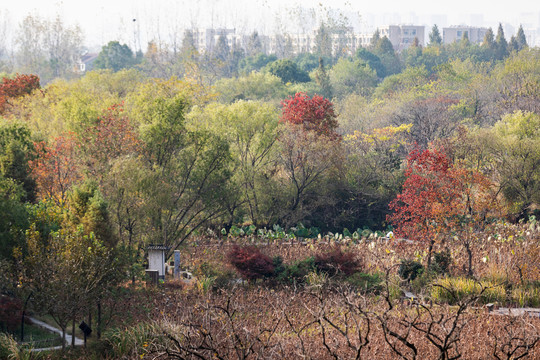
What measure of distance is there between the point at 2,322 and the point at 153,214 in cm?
636

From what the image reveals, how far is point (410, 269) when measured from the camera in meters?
19.5

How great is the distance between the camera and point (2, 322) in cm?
1581

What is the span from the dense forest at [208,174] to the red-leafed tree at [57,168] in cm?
5

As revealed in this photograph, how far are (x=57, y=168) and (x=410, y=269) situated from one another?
12.8 meters

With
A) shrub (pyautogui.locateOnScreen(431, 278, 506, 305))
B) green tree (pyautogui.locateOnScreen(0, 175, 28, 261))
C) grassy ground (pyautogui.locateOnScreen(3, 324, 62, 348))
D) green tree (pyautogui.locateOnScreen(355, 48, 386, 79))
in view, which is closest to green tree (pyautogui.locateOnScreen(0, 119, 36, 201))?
green tree (pyautogui.locateOnScreen(0, 175, 28, 261))

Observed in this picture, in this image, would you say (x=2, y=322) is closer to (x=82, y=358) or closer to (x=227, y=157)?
(x=82, y=358)

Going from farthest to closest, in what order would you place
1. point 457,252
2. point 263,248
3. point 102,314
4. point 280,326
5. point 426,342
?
point 263,248, point 457,252, point 102,314, point 280,326, point 426,342

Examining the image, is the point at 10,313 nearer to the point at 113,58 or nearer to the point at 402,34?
the point at 113,58

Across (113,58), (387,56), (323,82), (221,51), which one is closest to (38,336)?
(323,82)

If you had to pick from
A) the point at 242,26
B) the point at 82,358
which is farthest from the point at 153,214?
the point at 242,26

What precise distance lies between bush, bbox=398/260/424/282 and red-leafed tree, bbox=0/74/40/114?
2555 centimetres

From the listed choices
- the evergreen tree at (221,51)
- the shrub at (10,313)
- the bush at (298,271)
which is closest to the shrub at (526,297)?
the bush at (298,271)

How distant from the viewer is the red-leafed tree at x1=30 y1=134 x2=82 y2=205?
2328 cm

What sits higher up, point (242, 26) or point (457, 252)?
point (242, 26)
